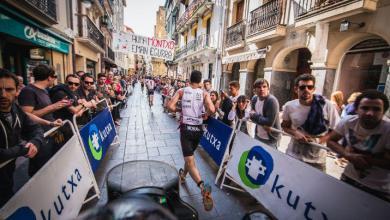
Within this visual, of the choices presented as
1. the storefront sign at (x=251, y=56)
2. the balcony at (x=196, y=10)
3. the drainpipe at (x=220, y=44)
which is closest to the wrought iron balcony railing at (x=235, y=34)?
the drainpipe at (x=220, y=44)

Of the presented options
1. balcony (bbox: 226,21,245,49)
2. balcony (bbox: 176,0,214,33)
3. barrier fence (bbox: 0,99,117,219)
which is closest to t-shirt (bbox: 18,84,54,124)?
barrier fence (bbox: 0,99,117,219)

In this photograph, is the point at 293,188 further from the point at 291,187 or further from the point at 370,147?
the point at 370,147

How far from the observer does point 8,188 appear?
1982mm

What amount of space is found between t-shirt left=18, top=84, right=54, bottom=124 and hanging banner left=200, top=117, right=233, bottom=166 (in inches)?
118

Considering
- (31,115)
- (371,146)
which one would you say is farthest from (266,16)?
(31,115)

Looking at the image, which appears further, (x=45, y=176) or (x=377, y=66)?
(x=377, y=66)

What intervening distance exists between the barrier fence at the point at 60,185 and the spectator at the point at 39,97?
0.43m

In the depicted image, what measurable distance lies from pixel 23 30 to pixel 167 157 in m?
6.07

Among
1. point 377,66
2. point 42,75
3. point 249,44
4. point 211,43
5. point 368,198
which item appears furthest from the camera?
point 211,43

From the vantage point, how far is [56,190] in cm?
198

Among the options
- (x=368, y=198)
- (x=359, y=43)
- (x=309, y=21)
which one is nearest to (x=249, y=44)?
(x=309, y=21)

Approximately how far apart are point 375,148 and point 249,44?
10.3m

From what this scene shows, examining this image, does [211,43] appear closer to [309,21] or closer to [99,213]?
[309,21]

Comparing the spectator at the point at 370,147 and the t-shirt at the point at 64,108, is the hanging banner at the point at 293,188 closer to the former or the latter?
the spectator at the point at 370,147
